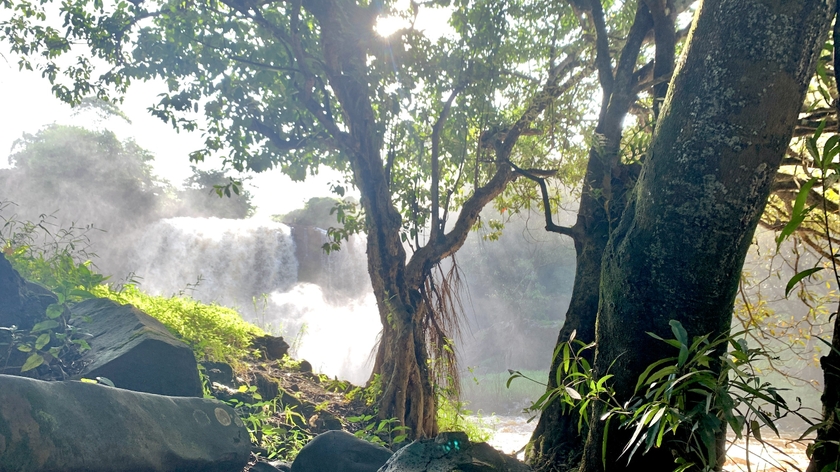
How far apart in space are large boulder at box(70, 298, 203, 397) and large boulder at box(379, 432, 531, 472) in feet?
7.66

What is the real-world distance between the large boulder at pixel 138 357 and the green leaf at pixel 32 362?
25 centimetres

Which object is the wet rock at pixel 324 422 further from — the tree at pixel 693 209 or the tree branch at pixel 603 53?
the tree branch at pixel 603 53

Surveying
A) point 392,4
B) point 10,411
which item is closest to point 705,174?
point 10,411

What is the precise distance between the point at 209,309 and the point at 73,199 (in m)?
15.6

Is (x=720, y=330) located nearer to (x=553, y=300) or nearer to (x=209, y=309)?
(x=209, y=309)

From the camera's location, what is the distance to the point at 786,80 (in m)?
1.37

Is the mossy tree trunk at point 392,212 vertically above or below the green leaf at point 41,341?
→ above

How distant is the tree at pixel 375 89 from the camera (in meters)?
5.62

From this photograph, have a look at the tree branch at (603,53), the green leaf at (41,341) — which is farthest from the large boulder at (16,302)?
the tree branch at (603,53)

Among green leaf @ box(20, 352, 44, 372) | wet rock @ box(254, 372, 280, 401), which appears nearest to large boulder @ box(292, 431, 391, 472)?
green leaf @ box(20, 352, 44, 372)

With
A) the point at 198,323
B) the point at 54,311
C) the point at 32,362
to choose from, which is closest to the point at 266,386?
the point at 198,323

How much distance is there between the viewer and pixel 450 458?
2107mm

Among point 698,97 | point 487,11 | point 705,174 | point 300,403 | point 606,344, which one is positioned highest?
point 487,11

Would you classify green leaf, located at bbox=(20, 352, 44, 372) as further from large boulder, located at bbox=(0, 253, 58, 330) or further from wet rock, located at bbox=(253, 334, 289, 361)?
wet rock, located at bbox=(253, 334, 289, 361)
